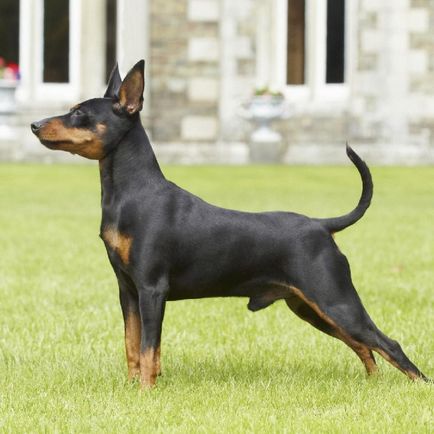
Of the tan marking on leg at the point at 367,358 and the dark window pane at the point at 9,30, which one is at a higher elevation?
the dark window pane at the point at 9,30

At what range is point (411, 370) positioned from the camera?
5.67m

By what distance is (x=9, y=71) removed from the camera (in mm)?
25359

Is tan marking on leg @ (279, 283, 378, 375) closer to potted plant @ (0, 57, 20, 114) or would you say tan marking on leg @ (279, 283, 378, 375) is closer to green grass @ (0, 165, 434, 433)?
green grass @ (0, 165, 434, 433)

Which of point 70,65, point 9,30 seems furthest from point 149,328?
point 9,30

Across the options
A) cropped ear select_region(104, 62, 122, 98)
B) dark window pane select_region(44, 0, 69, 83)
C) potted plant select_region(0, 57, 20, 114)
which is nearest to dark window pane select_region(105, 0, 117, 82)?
dark window pane select_region(44, 0, 69, 83)

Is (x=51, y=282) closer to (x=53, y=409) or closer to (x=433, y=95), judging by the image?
(x=53, y=409)

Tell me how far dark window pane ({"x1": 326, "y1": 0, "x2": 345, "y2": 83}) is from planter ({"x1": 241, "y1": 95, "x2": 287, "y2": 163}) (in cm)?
167

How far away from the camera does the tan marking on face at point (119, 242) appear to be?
5.52 m

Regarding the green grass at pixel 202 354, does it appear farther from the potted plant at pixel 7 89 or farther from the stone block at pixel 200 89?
the stone block at pixel 200 89

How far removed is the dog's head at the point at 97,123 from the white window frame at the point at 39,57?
68.3 feet

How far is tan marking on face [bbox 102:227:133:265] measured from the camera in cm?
552

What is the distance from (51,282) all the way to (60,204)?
7588 millimetres

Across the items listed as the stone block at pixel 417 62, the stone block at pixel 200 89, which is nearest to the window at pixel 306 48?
the stone block at pixel 200 89

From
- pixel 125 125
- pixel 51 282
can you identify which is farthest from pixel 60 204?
pixel 125 125
